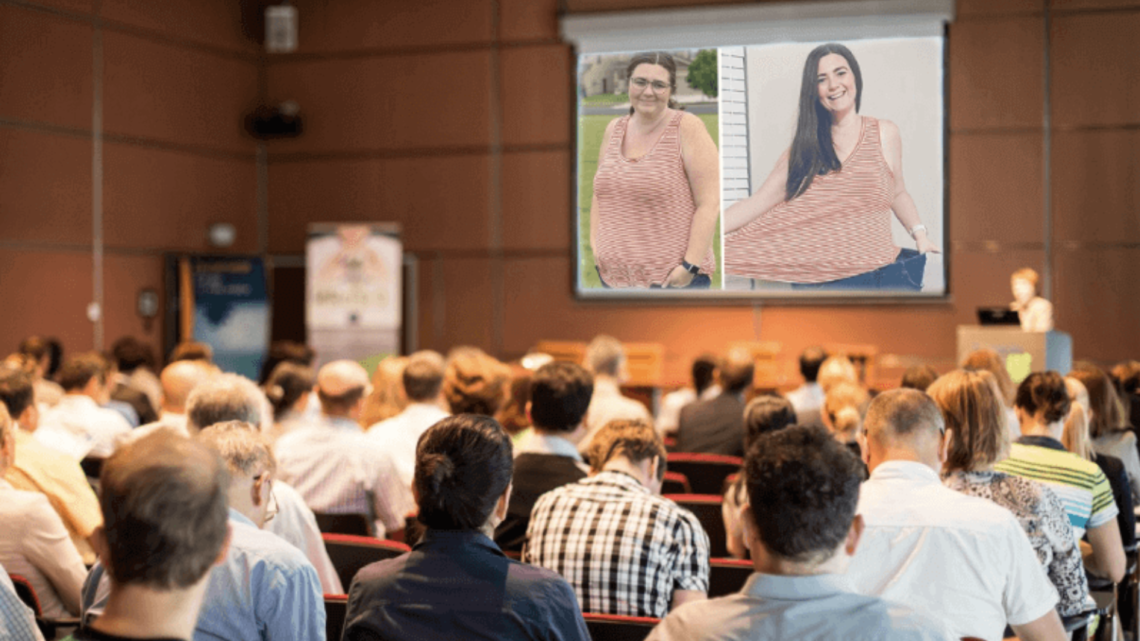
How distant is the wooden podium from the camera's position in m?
6.79

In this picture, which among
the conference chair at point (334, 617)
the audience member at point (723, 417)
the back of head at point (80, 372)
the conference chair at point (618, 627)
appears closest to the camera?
the conference chair at point (618, 627)

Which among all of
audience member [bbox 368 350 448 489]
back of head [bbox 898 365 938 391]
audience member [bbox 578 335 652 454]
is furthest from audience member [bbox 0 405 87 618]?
back of head [bbox 898 365 938 391]

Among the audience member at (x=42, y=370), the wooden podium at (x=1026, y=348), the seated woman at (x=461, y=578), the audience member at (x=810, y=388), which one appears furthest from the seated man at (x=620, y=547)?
the wooden podium at (x=1026, y=348)

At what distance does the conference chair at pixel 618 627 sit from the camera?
240 cm

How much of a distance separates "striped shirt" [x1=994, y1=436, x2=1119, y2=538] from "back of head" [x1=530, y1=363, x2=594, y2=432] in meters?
1.35

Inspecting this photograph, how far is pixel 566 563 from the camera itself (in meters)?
2.85

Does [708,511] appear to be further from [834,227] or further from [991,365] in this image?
[834,227]

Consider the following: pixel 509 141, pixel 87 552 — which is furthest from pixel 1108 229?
pixel 87 552

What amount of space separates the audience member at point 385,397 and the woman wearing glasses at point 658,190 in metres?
3.09

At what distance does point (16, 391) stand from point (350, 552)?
165 cm

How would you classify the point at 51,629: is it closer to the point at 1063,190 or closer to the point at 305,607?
the point at 305,607

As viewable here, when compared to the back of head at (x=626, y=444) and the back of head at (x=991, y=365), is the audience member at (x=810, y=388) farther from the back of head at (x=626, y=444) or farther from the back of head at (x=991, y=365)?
the back of head at (x=626, y=444)

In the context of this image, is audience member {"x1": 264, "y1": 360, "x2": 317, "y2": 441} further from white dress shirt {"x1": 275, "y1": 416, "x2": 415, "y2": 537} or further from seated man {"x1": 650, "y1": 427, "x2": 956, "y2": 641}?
seated man {"x1": 650, "y1": 427, "x2": 956, "y2": 641}

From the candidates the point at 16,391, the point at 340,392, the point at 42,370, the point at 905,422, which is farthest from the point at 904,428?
the point at 42,370
